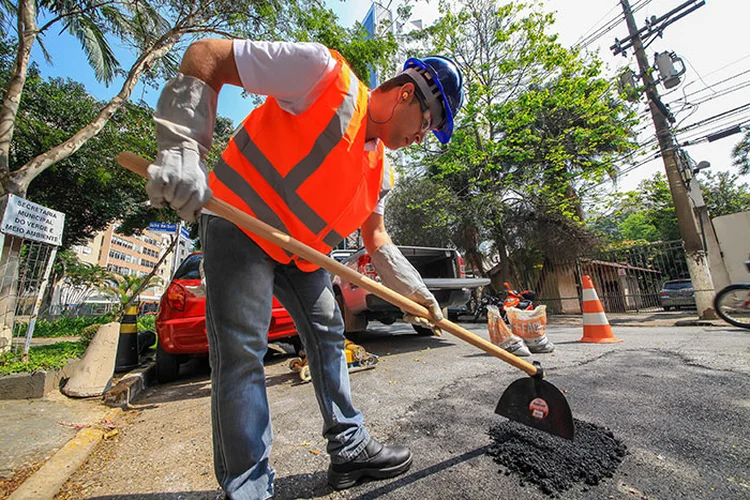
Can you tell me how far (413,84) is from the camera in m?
1.42

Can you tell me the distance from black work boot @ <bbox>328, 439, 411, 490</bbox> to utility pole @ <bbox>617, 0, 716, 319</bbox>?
31.9 feet

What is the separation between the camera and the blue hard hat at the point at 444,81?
1.47 m

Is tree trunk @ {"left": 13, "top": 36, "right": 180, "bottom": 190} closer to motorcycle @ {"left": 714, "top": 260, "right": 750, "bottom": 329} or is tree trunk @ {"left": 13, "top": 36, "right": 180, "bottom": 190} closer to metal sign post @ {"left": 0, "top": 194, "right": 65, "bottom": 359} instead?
metal sign post @ {"left": 0, "top": 194, "right": 65, "bottom": 359}

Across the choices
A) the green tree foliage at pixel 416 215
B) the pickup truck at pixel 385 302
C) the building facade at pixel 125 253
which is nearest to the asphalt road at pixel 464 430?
the pickup truck at pixel 385 302

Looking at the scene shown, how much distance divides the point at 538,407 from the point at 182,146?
1.90 metres

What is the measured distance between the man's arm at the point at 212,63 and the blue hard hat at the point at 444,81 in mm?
769

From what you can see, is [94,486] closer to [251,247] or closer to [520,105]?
[251,247]

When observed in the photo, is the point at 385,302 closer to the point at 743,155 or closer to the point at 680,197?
the point at 680,197

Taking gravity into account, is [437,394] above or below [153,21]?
below

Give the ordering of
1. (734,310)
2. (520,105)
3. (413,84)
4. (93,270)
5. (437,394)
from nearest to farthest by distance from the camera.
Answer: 1. (413,84)
2. (437,394)
3. (734,310)
4. (520,105)
5. (93,270)

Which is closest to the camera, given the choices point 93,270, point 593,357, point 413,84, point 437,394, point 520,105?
point 413,84

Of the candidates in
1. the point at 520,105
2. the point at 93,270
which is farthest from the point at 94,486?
the point at 93,270

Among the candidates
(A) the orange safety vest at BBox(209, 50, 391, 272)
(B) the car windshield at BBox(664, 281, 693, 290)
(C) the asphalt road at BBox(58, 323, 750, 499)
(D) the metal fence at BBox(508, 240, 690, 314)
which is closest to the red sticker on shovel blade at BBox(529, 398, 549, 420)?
(C) the asphalt road at BBox(58, 323, 750, 499)

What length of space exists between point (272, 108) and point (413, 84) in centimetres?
62
